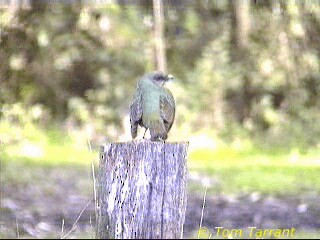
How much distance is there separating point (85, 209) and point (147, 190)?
14.0ft

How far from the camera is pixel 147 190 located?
2.93 m

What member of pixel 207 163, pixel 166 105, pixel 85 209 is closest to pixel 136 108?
pixel 166 105

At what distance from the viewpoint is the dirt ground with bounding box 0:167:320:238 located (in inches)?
244

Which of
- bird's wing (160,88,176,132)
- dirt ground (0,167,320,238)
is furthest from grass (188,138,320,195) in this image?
bird's wing (160,88,176,132)

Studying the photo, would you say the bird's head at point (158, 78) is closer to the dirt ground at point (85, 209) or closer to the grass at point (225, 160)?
the dirt ground at point (85, 209)

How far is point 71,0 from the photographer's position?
1123 centimetres

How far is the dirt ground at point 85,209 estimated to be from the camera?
20.3 feet

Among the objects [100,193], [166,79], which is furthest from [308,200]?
[100,193]

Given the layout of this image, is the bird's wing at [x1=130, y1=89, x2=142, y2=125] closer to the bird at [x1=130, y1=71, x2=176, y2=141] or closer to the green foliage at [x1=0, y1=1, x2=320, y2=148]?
the bird at [x1=130, y1=71, x2=176, y2=141]

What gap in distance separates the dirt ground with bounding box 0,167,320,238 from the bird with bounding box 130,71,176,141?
2006mm

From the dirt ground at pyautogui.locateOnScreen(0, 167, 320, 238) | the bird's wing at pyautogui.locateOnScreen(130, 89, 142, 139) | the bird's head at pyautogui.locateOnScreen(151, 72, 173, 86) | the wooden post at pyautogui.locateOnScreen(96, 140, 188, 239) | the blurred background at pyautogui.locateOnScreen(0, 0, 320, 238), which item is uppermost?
the blurred background at pyautogui.locateOnScreen(0, 0, 320, 238)

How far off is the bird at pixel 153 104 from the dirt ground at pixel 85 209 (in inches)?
79.0

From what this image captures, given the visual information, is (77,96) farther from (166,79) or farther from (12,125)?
(166,79)

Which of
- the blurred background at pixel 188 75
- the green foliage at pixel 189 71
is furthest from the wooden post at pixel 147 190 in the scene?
the green foliage at pixel 189 71
